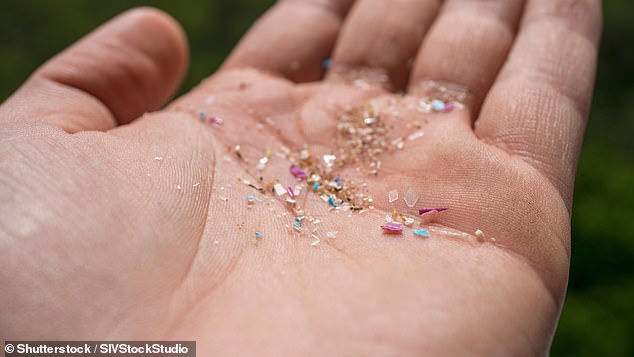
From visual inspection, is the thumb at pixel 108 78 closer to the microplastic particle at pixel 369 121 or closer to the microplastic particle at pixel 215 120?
the microplastic particle at pixel 215 120

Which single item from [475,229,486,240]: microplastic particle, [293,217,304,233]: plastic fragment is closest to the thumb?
[293,217,304,233]: plastic fragment

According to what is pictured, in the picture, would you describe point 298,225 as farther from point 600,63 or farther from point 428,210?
point 600,63

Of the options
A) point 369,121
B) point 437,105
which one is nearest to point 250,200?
point 369,121

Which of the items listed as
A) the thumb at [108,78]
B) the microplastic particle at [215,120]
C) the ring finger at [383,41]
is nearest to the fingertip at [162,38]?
the thumb at [108,78]

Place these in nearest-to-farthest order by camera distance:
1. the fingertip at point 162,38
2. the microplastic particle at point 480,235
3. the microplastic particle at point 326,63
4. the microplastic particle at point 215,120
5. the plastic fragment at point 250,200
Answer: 1. the microplastic particle at point 480,235
2. the plastic fragment at point 250,200
3. the microplastic particle at point 215,120
4. the fingertip at point 162,38
5. the microplastic particle at point 326,63

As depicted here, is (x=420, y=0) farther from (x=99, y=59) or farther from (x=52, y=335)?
(x=52, y=335)

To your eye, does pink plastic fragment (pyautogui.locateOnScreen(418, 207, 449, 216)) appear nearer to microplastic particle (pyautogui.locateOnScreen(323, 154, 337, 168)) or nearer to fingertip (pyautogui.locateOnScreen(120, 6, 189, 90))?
microplastic particle (pyautogui.locateOnScreen(323, 154, 337, 168))

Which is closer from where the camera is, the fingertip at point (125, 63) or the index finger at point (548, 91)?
the index finger at point (548, 91)
